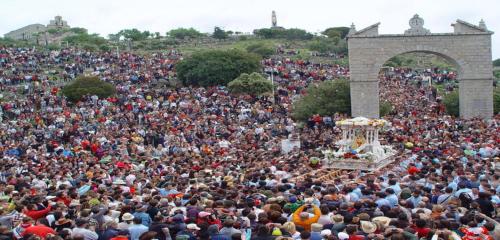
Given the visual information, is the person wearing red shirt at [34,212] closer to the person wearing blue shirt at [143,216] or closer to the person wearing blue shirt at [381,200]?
the person wearing blue shirt at [143,216]

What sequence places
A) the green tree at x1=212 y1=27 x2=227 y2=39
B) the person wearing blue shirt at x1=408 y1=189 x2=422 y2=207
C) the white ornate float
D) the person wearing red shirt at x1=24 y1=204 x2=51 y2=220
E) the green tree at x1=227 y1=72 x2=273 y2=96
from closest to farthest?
the person wearing red shirt at x1=24 y1=204 x2=51 y2=220
the person wearing blue shirt at x1=408 y1=189 x2=422 y2=207
the white ornate float
the green tree at x1=227 y1=72 x2=273 y2=96
the green tree at x1=212 y1=27 x2=227 y2=39

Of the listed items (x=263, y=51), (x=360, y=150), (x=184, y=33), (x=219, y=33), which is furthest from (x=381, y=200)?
(x=184, y=33)

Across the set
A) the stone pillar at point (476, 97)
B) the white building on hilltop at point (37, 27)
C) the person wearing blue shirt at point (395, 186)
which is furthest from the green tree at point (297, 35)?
the person wearing blue shirt at point (395, 186)

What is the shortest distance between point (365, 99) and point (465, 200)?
24.3m

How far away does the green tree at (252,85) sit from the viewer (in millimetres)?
45691

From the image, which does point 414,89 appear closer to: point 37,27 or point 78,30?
point 78,30

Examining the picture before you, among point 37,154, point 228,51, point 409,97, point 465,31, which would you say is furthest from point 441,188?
point 228,51

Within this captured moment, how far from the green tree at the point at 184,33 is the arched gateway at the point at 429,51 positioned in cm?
6997

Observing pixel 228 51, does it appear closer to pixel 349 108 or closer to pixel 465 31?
pixel 349 108

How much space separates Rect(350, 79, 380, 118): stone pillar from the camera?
3575cm

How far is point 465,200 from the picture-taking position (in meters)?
11.7

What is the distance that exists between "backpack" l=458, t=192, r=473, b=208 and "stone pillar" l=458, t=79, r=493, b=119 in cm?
2547

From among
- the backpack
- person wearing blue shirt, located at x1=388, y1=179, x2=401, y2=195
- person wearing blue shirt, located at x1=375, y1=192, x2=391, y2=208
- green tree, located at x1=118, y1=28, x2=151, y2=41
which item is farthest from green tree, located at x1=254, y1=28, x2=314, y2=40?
the backpack

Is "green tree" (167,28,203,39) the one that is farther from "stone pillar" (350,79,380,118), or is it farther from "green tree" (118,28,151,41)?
"stone pillar" (350,79,380,118)
